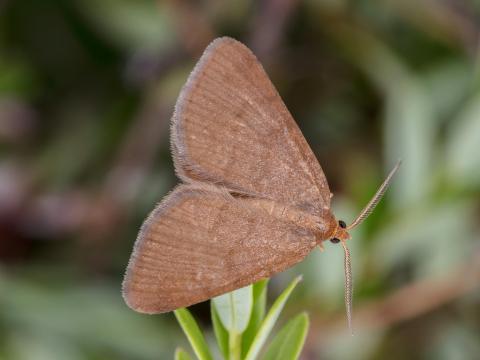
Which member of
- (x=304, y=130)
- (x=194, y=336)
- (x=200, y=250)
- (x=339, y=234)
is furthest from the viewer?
(x=304, y=130)

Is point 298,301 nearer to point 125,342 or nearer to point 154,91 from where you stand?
point 125,342

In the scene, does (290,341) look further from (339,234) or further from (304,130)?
(304,130)

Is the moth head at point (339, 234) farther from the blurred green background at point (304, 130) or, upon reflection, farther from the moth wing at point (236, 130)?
the blurred green background at point (304, 130)

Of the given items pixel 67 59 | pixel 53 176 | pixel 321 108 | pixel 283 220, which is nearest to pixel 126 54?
pixel 67 59

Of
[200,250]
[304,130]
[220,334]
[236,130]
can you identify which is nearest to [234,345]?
[220,334]

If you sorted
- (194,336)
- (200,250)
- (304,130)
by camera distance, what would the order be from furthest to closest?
(304,130)
(200,250)
(194,336)

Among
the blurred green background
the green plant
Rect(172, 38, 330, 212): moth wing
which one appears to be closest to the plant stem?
the green plant

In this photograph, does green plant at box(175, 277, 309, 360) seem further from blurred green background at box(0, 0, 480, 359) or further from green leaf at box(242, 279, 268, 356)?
blurred green background at box(0, 0, 480, 359)

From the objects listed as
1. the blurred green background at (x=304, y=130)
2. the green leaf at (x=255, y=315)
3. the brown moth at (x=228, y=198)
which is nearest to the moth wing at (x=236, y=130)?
the brown moth at (x=228, y=198)
